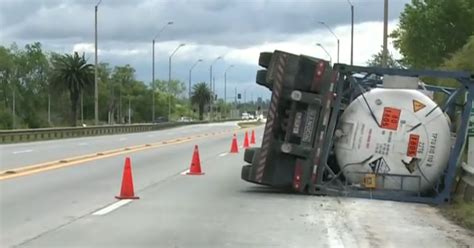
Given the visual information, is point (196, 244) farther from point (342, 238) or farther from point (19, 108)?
point (19, 108)

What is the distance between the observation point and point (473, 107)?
47.3ft

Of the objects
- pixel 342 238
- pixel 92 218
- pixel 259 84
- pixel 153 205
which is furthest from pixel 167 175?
pixel 342 238

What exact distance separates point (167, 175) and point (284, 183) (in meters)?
5.43

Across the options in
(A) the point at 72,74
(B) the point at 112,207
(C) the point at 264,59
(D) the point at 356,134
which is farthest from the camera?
(A) the point at 72,74

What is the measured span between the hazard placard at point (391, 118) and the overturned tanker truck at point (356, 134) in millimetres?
19

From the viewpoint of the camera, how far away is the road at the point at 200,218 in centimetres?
1021

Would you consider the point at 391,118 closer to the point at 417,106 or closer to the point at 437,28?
the point at 417,106

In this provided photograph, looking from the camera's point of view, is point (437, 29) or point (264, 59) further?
point (437, 29)

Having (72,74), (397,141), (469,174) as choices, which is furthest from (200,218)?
(72,74)

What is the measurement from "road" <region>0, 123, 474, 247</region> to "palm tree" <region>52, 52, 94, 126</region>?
67.0 meters

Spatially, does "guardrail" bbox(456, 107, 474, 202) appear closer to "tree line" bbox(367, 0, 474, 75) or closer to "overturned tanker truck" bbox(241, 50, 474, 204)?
"overturned tanker truck" bbox(241, 50, 474, 204)

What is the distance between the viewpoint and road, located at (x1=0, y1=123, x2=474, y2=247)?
33.5 ft

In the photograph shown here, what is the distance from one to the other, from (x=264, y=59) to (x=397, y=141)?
320 centimetres

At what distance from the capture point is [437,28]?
145 feet
